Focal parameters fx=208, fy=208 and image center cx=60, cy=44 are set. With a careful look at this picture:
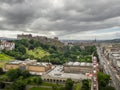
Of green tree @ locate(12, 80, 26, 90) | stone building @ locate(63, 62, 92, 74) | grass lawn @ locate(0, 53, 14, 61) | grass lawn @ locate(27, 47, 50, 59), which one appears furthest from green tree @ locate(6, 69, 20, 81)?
grass lawn @ locate(27, 47, 50, 59)

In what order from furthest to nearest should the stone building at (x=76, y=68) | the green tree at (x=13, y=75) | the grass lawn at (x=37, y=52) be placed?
the grass lawn at (x=37, y=52)
the stone building at (x=76, y=68)
the green tree at (x=13, y=75)

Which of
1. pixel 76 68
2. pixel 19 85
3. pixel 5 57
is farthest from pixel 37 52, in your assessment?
pixel 19 85

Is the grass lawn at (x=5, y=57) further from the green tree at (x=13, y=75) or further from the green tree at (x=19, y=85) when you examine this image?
the green tree at (x=19, y=85)

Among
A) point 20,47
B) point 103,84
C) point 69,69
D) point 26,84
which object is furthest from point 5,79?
point 20,47

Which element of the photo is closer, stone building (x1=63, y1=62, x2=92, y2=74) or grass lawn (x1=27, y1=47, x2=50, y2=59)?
stone building (x1=63, y1=62, x2=92, y2=74)

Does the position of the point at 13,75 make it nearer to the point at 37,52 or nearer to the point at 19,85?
the point at 19,85

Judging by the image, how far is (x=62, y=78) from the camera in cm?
5238

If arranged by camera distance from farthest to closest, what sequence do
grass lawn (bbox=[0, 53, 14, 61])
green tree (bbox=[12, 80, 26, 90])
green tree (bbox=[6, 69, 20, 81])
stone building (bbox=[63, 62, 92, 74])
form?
grass lawn (bbox=[0, 53, 14, 61]) → stone building (bbox=[63, 62, 92, 74]) → green tree (bbox=[6, 69, 20, 81]) → green tree (bbox=[12, 80, 26, 90])

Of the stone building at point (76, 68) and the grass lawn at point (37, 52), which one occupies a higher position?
the grass lawn at point (37, 52)

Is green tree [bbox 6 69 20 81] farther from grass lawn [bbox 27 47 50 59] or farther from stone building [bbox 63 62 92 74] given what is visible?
grass lawn [bbox 27 47 50 59]

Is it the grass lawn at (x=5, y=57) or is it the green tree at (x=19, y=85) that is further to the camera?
the grass lawn at (x=5, y=57)

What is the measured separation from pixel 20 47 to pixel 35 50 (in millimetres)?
10998

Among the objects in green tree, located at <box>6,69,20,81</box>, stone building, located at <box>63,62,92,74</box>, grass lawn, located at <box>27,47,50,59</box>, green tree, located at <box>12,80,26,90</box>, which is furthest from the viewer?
grass lawn, located at <box>27,47,50,59</box>

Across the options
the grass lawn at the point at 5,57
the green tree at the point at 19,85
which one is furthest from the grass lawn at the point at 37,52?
the green tree at the point at 19,85
